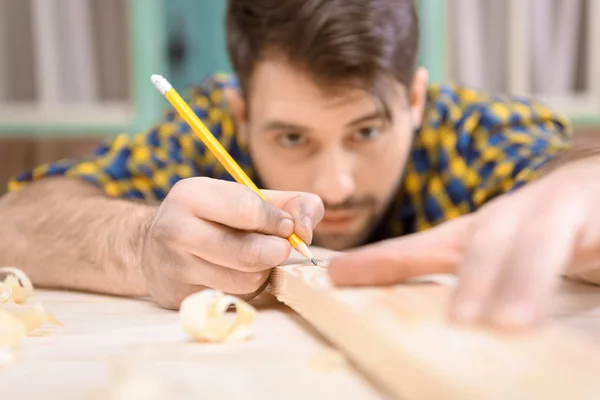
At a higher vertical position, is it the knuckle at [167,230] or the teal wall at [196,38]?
the teal wall at [196,38]

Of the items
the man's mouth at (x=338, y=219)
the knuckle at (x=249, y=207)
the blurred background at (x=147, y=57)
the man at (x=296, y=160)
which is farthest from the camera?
the blurred background at (x=147, y=57)

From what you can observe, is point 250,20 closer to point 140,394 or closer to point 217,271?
point 217,271

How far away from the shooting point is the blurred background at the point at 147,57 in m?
2.54

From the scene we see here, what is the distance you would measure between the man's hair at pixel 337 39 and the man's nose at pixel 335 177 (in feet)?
0.45

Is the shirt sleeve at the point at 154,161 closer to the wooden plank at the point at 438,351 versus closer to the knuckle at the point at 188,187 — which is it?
the knuckle at the point at 188,187

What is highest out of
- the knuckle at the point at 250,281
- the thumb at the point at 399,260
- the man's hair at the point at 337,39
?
the man's hair at the point at 337,39

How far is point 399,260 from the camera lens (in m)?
0.51

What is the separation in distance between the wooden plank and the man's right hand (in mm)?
124

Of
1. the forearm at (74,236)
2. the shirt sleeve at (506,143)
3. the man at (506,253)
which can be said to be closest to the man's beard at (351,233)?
the shirt sleeve at (506,143)

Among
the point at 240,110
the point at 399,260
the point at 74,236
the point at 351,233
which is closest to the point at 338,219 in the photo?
the point at 351,233

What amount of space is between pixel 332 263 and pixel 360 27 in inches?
29.5

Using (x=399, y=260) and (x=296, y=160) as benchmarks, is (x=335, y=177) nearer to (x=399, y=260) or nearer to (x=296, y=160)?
(x=296, y=160)

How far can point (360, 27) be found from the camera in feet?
3.85

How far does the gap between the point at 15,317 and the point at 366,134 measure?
79cm
